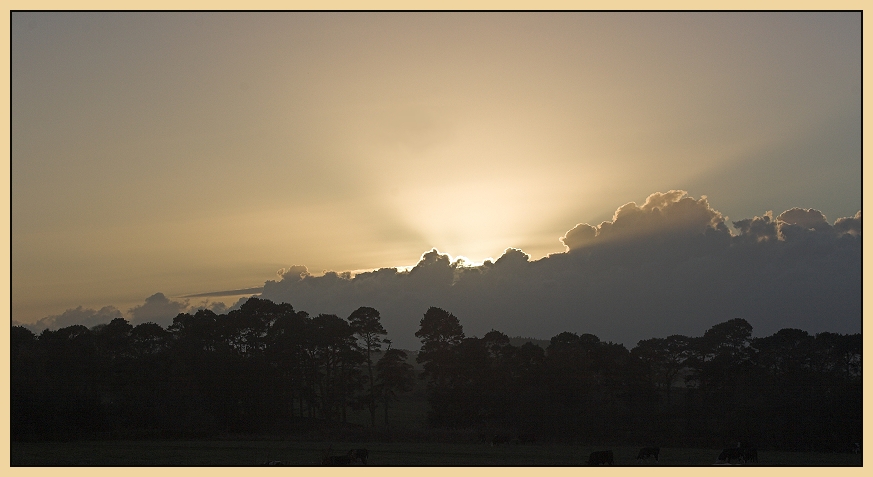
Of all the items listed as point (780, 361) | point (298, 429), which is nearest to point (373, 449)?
point (298, 429)

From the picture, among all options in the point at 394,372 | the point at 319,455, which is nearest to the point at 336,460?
the point at 319,455

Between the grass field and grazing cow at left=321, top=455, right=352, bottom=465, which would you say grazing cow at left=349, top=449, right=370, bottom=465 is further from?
grazing cow at left=321, top=455, right=352, bottom=465

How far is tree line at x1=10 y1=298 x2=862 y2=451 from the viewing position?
72.4 metres

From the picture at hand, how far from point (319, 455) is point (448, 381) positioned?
28.9 metres

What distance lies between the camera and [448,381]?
86.4 metres

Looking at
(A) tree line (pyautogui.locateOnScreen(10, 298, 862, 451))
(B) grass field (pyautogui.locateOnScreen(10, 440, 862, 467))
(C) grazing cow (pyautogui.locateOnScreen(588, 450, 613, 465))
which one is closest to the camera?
(B) grass field (pyautogui.locateOnScreen(10, 440, 862, 467))

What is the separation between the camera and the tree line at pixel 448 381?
7244 centimetres

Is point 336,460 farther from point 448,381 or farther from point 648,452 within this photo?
point 448,381

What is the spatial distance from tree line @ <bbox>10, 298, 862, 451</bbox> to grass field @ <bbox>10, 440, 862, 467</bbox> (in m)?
6.52

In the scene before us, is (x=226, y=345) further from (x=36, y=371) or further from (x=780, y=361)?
(x=780, y=361)

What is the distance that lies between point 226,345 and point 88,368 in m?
16.0

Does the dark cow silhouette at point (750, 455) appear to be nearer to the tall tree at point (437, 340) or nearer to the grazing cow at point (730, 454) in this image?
the grazing cow at point (730, 454)

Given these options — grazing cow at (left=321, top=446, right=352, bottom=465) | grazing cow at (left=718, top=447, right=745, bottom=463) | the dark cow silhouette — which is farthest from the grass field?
grazing cow at (left=321, top=446, right=352, bottom=465)

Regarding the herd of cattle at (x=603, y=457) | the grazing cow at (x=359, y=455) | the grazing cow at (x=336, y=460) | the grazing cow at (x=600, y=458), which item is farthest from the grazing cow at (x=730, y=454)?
the grazing cow at (x=336, y=460)
